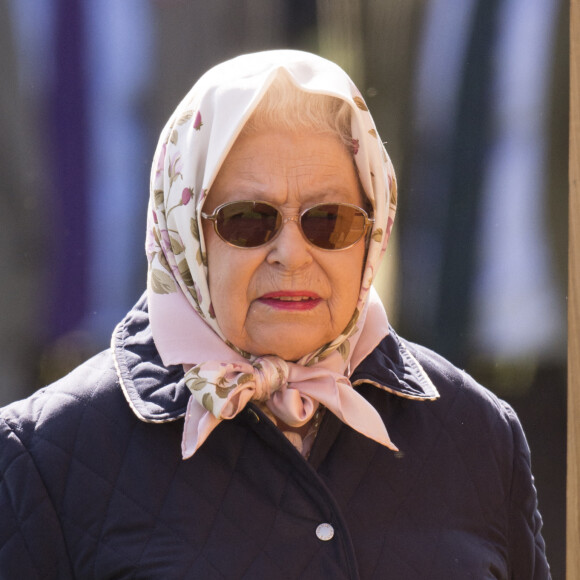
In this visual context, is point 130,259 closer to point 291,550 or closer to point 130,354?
point 130,354

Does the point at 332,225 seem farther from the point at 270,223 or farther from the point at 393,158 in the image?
the point at 393,158

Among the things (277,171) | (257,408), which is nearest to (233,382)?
(257,408)

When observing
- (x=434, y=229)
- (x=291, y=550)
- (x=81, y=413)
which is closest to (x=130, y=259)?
(x=81, y=413)

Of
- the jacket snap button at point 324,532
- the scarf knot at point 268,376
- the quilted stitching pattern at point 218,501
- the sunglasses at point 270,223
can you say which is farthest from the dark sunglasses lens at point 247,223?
the jacket snap button at point 324,532

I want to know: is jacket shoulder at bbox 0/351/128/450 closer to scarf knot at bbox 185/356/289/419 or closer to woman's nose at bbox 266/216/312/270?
scarf knot at bbox 185/356/289/419

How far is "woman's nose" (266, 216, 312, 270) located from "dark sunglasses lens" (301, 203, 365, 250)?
0.7 inches

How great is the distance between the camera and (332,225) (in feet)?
5.73

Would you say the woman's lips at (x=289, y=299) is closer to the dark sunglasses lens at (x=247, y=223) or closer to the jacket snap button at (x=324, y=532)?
the dark sunglasses lens at (x=247, y=223)

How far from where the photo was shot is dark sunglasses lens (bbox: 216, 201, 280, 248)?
5.61 ft

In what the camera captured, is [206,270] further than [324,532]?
Yes

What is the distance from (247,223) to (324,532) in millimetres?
672

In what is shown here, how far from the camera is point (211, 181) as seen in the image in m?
1.70

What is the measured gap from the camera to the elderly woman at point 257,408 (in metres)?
1.62

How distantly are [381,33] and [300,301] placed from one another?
1083 millimetres
